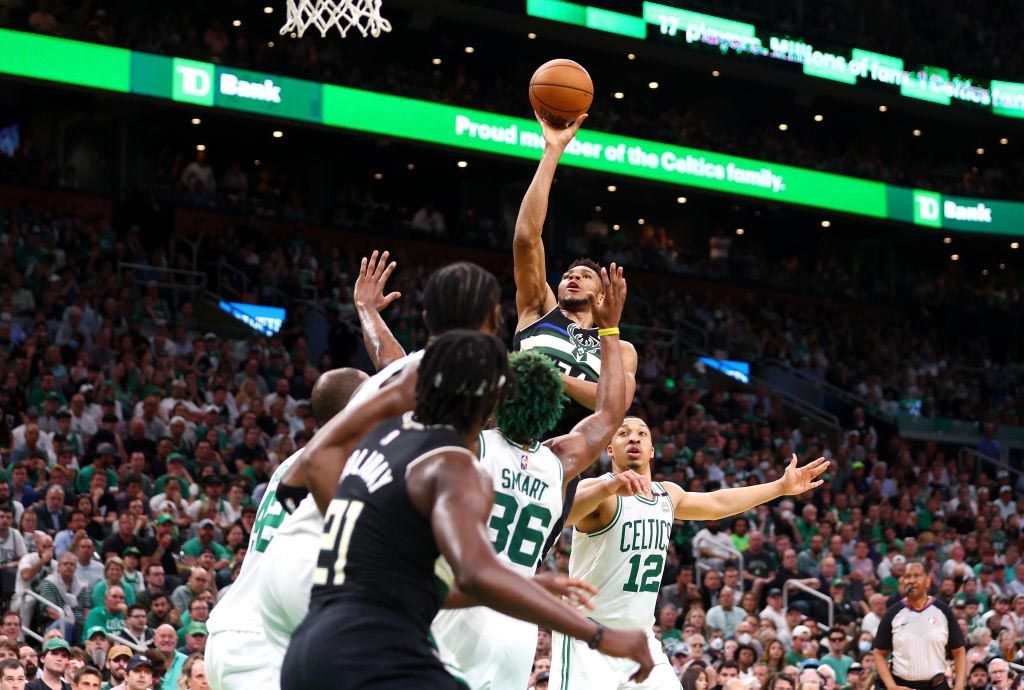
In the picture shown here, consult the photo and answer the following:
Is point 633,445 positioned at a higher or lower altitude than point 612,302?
lower

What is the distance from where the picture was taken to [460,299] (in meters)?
4.46

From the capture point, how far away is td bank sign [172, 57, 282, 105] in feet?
70.1

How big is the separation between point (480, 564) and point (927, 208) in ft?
89.5

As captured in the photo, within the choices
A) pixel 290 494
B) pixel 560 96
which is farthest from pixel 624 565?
pixel 290 494

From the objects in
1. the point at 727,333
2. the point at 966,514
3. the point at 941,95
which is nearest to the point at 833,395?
the point at 727,333

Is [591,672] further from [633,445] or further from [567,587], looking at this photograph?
[567,587]

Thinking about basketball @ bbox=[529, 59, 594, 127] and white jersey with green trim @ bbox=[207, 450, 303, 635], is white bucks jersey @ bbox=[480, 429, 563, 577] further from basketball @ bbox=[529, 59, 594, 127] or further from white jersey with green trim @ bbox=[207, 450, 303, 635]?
basketball @ bbox=[529, 59, 594, 127]

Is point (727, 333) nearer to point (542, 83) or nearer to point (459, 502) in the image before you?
point (542, 83)

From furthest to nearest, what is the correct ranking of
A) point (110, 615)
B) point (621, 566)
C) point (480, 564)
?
1. point (110, 615)
2. point (621, 566)
3. point (480, 564)

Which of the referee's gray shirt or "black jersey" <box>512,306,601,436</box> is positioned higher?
"black jersey" <box>512,306,601,436</box>

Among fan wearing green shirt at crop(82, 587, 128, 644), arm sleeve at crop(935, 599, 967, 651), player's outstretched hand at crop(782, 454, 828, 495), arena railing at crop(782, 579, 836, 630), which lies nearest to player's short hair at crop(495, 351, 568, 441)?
player's outstretched hand at crop(782, 454, 828, 495)

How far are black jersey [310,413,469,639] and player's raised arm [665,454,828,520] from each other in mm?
4461

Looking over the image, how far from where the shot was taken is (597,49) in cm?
2927

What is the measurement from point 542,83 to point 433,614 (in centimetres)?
470
